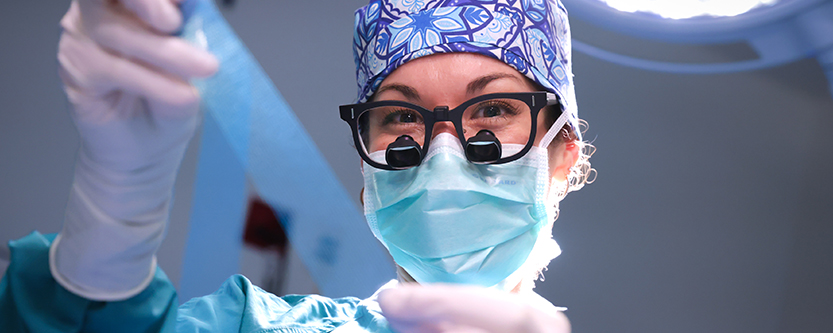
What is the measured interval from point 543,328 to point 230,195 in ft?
4.74

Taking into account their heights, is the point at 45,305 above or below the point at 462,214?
below

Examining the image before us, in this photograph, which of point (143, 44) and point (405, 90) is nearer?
Result: point (143, 44)

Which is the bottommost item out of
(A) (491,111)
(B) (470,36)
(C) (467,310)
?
(C) (467,310)

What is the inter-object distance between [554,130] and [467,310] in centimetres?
61

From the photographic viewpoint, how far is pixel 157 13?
0.70m

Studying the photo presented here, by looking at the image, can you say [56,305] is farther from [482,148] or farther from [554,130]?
[554,130]

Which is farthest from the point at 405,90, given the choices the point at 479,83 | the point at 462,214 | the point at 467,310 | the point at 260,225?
the point at 260,225

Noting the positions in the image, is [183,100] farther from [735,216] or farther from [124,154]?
[735,216]

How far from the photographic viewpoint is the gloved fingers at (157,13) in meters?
0.69

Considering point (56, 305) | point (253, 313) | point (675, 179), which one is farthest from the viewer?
point (675, 179)

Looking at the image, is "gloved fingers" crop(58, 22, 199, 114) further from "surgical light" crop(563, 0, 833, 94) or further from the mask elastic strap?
"surgical light" crop(563, 0, 833, 94)

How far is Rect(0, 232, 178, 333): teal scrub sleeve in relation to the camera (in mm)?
810

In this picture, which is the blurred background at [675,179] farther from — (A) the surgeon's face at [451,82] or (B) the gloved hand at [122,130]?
(B) the gloved hand at [122,130]

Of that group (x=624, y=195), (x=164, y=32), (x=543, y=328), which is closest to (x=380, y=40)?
(x=164, y=32)
